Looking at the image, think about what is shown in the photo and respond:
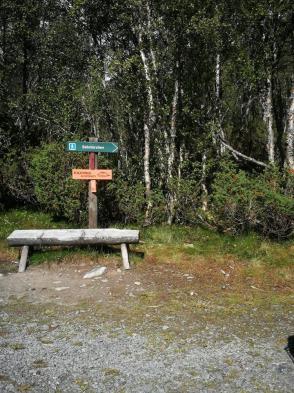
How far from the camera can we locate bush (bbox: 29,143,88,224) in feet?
34.3

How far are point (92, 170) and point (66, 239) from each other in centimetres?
190

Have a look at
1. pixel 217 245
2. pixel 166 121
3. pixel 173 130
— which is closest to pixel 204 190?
pixel 173 130

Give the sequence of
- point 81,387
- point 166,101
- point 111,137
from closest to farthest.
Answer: point 81,387 → point 166,101 → point 111,137

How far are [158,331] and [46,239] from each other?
11.4ft

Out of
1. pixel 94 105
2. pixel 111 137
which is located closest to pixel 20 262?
pixel 94 105

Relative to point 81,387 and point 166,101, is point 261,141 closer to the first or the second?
point 166,101

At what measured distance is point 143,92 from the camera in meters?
12.9

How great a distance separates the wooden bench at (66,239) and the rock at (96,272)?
1.45 feet

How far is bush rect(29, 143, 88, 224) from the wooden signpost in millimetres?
1032

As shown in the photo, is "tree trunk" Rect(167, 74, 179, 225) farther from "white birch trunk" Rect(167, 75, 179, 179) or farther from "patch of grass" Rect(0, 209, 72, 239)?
"patch of grass" Rect(0, 209, 72, 239)

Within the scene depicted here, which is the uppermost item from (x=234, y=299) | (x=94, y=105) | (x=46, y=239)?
(x=94, y=105)

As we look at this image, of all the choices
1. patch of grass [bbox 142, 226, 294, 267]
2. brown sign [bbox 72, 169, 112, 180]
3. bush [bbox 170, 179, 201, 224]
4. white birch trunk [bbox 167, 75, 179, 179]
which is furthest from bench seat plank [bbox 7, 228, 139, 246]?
white birch trunk [bbox 167, 75, 179, 179]

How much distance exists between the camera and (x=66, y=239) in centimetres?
798

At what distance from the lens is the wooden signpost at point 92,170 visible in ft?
29.7
